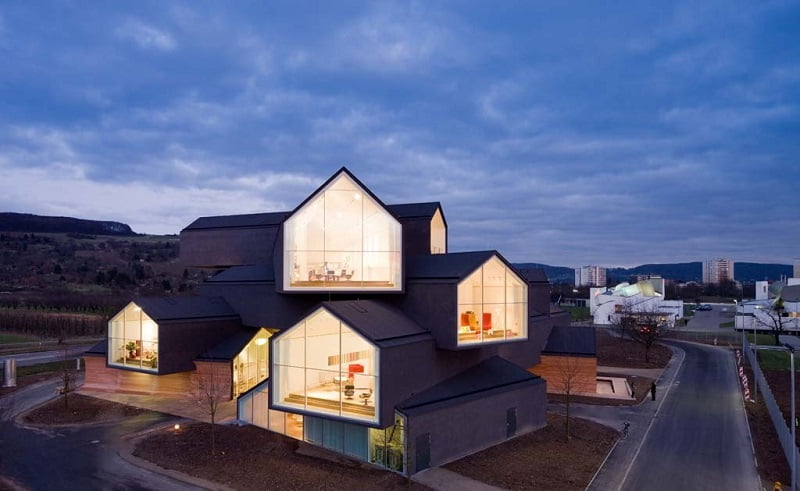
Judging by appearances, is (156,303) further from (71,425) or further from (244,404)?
(244,404)

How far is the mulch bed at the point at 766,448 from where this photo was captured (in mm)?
17500

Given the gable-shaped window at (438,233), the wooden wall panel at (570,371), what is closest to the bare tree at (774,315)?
the wooden wall panel at (570,371)

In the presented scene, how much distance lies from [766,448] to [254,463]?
20610mm

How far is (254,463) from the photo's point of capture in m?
18.0

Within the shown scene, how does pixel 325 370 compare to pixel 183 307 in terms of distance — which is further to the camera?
pixel 183 307

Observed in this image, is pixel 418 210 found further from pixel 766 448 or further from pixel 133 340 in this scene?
pixel 766 448

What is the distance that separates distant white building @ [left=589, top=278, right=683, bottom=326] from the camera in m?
74.6

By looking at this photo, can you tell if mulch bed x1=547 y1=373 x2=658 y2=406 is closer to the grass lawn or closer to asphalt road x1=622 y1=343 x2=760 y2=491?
asphalt road x1=622 y1=343 x2=760 y2=491

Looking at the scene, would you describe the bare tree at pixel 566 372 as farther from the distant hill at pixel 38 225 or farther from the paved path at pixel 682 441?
the distant hill at pixel 38 225

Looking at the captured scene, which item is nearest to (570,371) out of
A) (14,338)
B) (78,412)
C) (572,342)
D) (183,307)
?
(572,342)

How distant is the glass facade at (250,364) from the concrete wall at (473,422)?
43.1ft

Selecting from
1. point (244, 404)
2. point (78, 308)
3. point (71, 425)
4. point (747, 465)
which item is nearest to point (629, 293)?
point (747, 465)

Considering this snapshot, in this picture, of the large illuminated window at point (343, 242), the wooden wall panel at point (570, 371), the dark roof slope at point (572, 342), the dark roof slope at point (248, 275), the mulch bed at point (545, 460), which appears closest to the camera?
the mulch bed at point (545, 460)

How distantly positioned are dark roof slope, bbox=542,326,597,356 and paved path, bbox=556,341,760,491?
451cm
